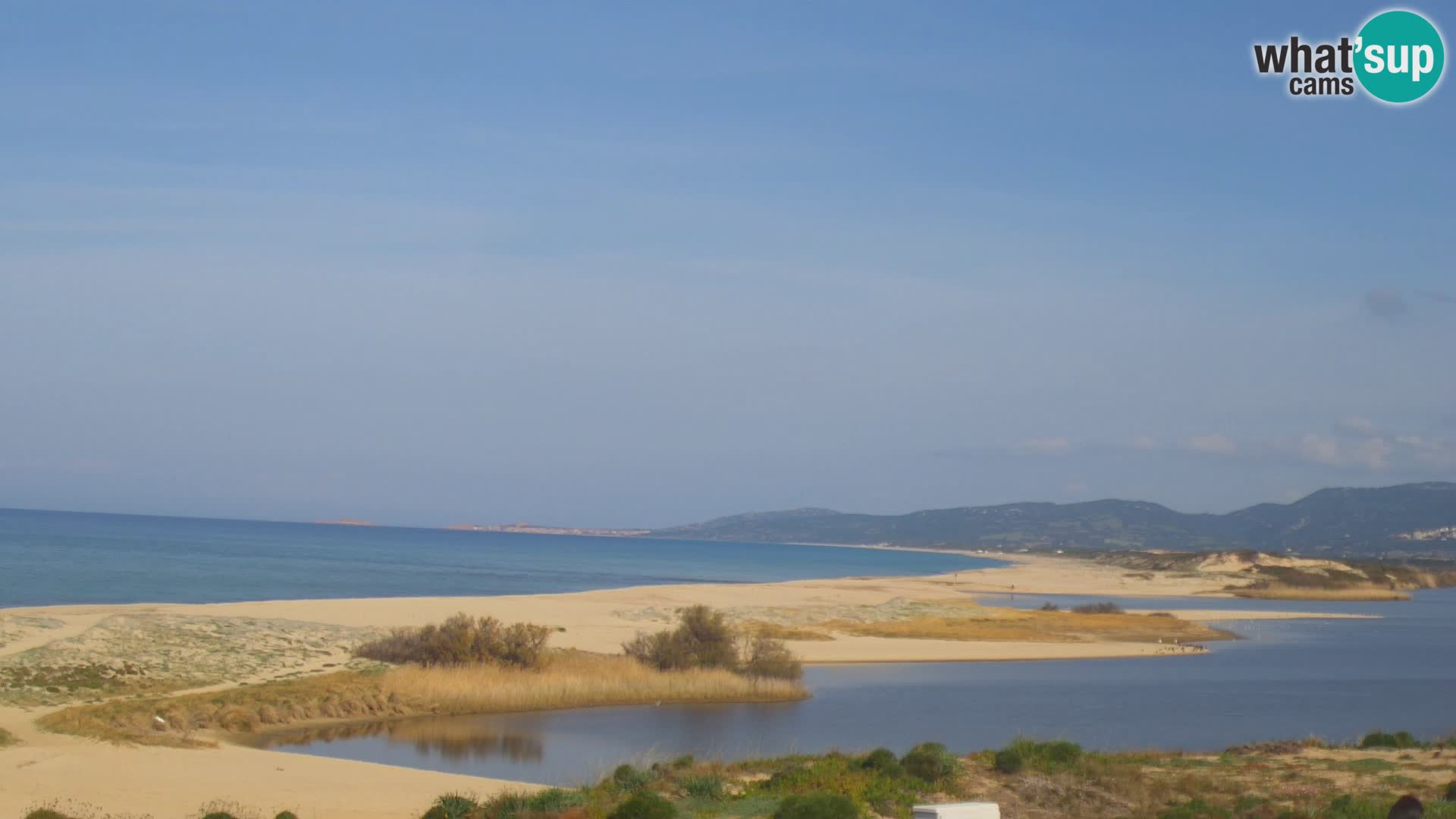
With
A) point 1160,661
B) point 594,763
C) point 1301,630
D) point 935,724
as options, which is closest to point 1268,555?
point 1301,630

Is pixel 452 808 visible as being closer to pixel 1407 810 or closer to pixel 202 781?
pixel 202 781

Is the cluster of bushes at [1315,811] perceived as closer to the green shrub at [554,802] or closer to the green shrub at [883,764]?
the green shrub at [883,764]

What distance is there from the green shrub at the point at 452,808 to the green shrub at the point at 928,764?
5.41 meters

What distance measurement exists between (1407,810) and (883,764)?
6.53 meters

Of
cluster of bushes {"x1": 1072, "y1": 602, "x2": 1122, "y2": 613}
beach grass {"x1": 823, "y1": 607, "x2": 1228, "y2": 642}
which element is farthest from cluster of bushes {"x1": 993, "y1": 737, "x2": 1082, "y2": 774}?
cluster of bushes {"x1": 1072, "y1": 602, "x2": 1122, "y2": 613}

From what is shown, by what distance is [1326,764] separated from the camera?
62.5 feet

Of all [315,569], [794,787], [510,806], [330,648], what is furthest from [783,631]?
[315,569]

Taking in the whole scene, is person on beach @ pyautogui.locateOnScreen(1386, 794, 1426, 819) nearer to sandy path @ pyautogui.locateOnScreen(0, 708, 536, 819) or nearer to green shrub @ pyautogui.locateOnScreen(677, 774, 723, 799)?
green shrub @ pyautogui.locateOnScreen(677, 774, 723, 799)

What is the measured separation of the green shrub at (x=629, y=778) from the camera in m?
16.8

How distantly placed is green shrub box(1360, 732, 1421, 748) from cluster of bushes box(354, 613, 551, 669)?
18.5 meters

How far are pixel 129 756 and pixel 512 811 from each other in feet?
28.1

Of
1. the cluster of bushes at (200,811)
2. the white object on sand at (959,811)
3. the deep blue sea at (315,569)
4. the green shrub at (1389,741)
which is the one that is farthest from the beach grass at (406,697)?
the deep blue sea at (315,569)

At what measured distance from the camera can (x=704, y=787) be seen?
1616 centimetres

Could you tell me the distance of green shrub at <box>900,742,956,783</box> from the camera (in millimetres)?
16828
